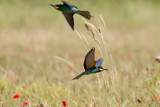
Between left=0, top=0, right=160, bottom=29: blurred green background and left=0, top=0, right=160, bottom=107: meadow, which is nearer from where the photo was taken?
left=0, top=0, right=160, bottom=107: meadow

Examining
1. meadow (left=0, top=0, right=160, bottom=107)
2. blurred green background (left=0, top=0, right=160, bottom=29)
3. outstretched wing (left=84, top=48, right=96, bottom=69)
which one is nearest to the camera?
outstretched wing (left=84, top=48, right=96, bottom=69)

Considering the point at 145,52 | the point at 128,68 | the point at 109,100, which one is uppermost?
the point at 109,100

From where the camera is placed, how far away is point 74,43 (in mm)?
6938

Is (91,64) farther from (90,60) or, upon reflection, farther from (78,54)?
(78,54)

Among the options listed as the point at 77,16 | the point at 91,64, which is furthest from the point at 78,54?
the point at 91,64

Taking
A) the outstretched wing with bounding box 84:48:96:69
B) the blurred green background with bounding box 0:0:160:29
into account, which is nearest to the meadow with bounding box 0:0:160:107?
the blurred green background with bounding box 0:0:160:29

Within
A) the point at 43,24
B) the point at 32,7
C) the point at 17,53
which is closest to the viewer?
the point at 17,53

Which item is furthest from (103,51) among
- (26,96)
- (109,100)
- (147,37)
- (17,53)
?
(147,37)

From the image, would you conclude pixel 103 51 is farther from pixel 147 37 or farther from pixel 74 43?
pixel 147 37

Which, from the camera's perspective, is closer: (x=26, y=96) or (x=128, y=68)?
(x=26, y=96)

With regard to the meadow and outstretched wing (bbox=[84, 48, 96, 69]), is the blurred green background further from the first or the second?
outstretched wing (bbox=[84, 48, 96, 69])

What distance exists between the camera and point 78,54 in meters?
6.04

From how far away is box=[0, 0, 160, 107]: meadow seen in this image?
2.26 metres

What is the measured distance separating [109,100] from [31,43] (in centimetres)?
470
